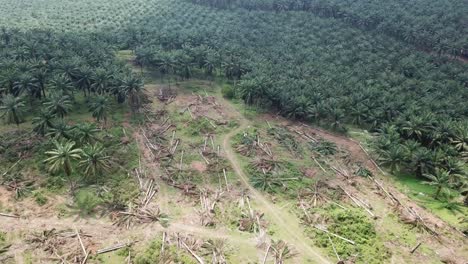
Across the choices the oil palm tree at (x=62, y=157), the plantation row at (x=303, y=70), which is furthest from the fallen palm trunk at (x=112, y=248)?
the plantation row at (x=303, y=70)

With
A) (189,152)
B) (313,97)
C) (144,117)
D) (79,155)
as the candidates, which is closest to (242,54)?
(313,97)

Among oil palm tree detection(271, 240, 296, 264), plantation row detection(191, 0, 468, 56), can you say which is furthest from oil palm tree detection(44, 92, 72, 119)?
plantation row detection(191, 0, 468, 56)

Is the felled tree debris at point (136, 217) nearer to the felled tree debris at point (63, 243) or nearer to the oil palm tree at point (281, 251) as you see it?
the felled tree debris at point (63, 243)

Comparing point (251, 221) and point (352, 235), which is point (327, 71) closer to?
point (352, 235)

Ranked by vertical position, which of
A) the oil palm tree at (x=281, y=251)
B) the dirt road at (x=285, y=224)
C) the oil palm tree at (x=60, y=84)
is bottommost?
the dirt road at (x=285, y=224)

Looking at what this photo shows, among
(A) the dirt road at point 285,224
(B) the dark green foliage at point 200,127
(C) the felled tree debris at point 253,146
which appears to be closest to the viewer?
(A) the dirt road at point 285,224

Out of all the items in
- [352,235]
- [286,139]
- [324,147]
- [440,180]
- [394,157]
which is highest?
[440,180]

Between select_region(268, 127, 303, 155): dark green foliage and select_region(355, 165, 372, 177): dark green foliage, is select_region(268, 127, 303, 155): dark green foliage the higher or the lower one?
the lower one

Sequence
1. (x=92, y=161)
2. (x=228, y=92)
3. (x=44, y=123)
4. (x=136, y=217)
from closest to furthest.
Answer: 1. (x=136, y=217)
2. (x=92, y=161)
3. (x=44, y=123)
4. (x=228, y=92)

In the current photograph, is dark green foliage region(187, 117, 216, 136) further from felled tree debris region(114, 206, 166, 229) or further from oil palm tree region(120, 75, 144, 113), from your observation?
felled tree debris region(114, 206, 166, 229)

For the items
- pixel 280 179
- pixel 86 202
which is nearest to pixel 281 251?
pixel 280 179
